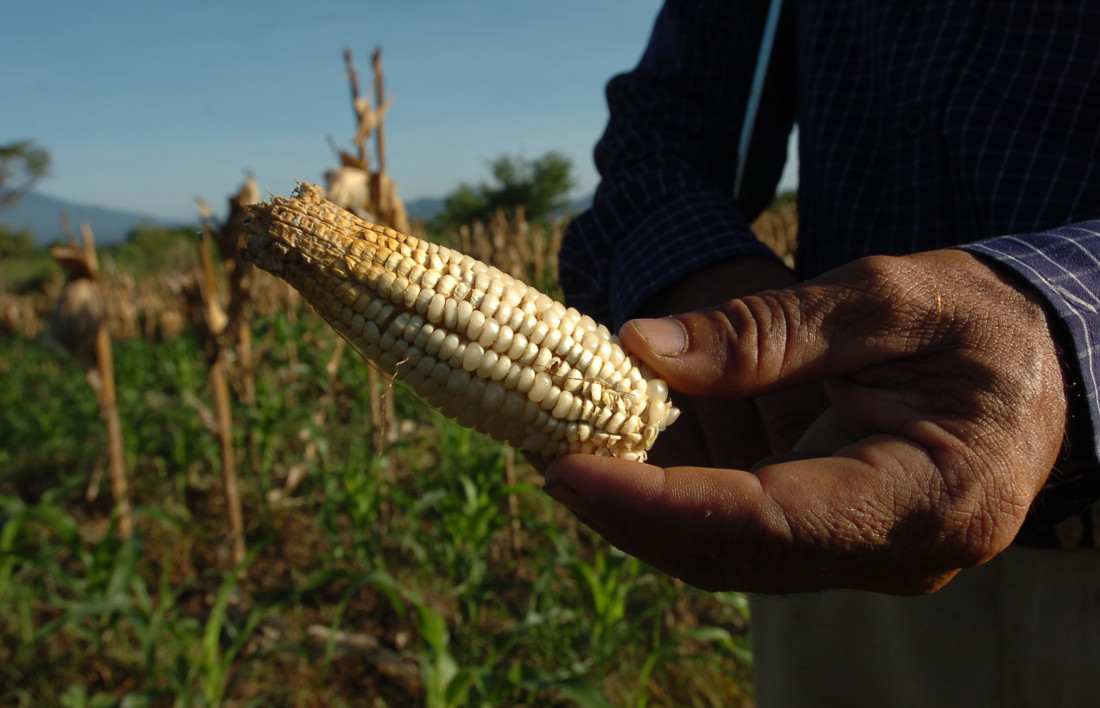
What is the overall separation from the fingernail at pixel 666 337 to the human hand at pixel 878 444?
3cm

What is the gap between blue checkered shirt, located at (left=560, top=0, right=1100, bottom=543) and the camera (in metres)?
1.32

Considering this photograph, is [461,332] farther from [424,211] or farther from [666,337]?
[424,211]

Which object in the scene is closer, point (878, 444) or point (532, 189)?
point (878, 444)

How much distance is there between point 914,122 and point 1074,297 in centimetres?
69

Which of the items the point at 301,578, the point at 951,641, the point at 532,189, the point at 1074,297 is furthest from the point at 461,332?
the point at 532,189

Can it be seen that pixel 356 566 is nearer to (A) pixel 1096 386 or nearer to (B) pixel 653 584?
(B) pixel 653 584

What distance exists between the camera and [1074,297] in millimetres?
1144

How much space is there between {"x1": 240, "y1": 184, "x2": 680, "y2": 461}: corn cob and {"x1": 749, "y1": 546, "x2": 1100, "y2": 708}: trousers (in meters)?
0.89

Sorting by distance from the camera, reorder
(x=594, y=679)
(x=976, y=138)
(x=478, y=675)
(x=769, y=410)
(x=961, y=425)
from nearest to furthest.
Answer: (x=961, y=425), (x=976, y=138), (x=769, y=410), (x=478, y=675), (x=594, y=679)

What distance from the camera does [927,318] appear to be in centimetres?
114

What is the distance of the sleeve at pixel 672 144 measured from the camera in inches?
75.6

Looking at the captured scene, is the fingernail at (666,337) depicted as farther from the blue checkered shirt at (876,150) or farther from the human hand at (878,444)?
the blue checkered shirt at (876,150)

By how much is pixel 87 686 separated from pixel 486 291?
12.6 feet

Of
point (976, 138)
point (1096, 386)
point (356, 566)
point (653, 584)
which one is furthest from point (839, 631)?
point (356, 566)
